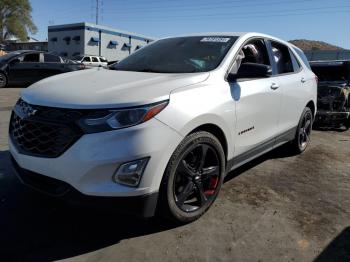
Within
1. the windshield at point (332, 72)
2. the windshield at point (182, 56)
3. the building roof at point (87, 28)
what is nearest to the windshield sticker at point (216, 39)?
the windshield at point (182, 56)

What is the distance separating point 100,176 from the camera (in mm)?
2820

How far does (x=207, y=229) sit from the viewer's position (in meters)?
3.40

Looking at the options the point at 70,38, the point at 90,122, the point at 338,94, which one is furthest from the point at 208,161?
the point at 70,38

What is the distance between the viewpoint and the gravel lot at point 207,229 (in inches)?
118

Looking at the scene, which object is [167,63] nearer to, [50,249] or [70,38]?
[50,249]

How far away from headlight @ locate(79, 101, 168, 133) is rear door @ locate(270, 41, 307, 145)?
2.41 m

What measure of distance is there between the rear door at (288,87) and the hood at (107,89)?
173cm

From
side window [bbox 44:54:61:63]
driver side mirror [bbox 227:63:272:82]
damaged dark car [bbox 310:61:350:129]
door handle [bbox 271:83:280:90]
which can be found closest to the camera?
driver side mirror [bbox 227:63:272:82]

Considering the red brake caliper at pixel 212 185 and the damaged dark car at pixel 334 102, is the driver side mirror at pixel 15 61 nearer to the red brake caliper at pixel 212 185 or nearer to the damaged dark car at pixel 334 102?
the damaged dark car at pixel 334 102

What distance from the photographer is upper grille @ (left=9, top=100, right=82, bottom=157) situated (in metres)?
2.84

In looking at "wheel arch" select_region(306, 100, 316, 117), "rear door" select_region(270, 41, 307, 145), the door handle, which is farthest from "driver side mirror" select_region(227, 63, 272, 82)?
"wheel arch" select_region(306, 100, 316, 117)

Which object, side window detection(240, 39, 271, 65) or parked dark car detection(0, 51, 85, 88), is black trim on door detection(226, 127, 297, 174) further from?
parked dark car detection(0, 51, 85, 88)

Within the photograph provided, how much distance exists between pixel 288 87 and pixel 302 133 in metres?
1.21

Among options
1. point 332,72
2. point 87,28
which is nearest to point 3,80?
point 332,72
